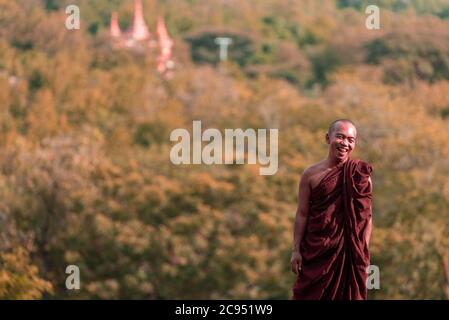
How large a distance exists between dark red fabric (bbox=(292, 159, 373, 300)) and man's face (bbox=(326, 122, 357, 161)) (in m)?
0.07

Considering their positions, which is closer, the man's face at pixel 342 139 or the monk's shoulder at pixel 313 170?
the man's face at pixel 342 139

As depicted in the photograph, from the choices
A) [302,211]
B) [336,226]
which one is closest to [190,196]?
[302,211]

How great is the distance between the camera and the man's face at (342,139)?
30.0 ft

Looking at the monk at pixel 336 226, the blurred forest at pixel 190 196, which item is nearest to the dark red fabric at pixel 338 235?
the monk at pixel 336 226

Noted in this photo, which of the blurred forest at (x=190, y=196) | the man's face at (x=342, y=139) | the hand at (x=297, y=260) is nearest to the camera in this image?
the man's face at (x=342, y=139)

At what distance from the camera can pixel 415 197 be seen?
40500 mm

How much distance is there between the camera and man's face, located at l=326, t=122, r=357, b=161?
30.0 ft

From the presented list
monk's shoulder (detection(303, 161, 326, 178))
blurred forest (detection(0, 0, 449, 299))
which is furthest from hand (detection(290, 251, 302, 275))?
blurred forest (detection(0, 0, 449, 299))

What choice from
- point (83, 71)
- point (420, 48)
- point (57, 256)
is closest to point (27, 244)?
point (57, 256)

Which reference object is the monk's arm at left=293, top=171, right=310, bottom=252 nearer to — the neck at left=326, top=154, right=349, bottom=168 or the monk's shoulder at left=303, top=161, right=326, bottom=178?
the monk's shoulder at left=303, top=161, right=326, bottom=178

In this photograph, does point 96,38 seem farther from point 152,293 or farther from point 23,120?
point 152,293

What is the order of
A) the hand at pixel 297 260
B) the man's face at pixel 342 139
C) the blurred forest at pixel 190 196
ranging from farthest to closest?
the blurred forest at pixel 190 196
the hand at pixel 297 260
the man's face at pixel 342 139

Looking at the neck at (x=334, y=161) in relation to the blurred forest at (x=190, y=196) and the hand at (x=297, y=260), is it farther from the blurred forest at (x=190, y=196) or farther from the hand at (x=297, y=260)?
the blurred forest at (x=190, y=196)
